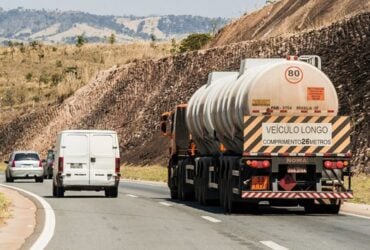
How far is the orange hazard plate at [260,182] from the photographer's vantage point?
855 inches

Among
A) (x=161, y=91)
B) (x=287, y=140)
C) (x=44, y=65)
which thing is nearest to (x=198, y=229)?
(x=287, y=140)

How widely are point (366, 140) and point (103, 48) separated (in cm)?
11830

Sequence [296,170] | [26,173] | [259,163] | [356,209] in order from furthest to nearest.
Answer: [26,173]
[356,209]
[296,170]
[259,163]

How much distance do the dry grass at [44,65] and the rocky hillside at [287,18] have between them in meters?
38.3

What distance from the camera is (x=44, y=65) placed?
6186 inches

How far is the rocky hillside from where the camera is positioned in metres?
64.4

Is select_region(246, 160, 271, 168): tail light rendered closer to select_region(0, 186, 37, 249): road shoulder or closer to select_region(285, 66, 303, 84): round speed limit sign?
select_region(285, 66, 303, 84): round speed limit sign

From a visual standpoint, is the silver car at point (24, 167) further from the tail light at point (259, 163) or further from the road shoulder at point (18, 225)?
the tail light at point (259, 163)

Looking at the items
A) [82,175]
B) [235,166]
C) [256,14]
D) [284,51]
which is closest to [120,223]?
[235,166]

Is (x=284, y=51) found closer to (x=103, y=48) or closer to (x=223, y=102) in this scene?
(x=223, y=102)

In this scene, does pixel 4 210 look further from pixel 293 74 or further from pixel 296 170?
pixel 293 74

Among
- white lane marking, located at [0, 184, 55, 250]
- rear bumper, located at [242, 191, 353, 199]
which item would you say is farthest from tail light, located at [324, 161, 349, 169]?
white lane marking, located at [0, 184, 55, 250]

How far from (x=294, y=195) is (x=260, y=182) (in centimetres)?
80

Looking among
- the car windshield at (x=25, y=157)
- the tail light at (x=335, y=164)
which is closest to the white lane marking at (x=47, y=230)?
the tail light at (x=335, y=164)
